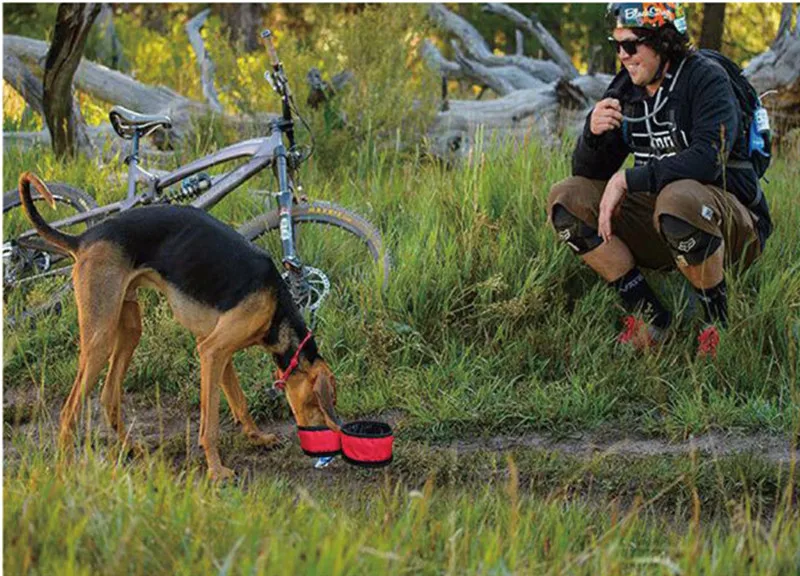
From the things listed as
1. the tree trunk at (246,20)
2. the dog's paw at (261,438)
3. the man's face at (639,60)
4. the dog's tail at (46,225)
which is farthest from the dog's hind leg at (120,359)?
the tree trunk at (246,20)

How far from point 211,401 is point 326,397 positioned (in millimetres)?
446

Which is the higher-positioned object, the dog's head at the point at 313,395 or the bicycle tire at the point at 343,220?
the bicycle tire at the point at 343,220

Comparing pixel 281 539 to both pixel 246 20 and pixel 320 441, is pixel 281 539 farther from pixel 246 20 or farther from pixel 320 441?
pixel 246 20

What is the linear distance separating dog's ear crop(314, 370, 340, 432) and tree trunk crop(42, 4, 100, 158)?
3.99 meters

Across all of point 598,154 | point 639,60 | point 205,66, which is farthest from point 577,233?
point 205,66

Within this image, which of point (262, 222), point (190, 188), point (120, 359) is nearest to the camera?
point (120, 359)

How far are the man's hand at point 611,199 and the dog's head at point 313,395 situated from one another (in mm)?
1626

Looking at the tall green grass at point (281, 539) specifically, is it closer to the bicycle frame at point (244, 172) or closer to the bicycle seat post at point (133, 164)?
the bicycle frame at point (244, 172)

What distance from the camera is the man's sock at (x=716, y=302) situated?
19.3 feet

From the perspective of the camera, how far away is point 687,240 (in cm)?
567

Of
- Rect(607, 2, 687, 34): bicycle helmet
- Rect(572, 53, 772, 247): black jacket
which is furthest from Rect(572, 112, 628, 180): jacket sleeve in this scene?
Rect(607, 2, 687, 34): bicycle helmet

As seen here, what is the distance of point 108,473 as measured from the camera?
3.62 metres

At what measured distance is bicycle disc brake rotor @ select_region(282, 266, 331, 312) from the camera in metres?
5.93

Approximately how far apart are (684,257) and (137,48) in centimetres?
1036
